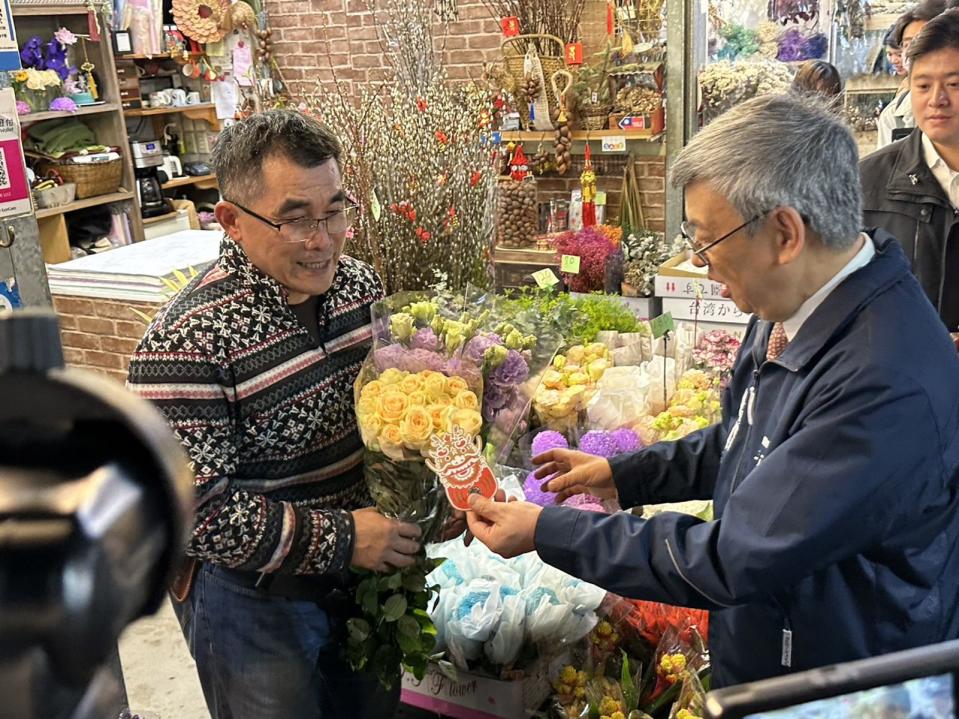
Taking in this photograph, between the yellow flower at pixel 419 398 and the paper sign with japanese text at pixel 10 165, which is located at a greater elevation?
the paper sign with japanese text at pixel 10 165

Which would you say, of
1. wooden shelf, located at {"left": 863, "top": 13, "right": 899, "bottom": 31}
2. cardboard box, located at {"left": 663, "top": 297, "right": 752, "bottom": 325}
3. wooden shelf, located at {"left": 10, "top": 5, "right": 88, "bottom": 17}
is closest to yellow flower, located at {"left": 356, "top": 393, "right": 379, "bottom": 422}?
cardboard box, located at {"left": 663, "top": 297, "right": 752, "bottom": 325}

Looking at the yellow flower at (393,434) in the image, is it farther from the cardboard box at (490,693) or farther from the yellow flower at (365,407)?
the cardboard box at (490,693)

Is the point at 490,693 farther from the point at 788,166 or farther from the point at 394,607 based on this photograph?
the point at 788,166

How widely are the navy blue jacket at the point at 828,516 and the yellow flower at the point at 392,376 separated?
0.36 metres

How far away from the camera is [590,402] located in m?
2.66

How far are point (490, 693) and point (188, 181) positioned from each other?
228 inches

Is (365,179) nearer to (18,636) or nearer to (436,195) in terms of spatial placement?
(436,195)

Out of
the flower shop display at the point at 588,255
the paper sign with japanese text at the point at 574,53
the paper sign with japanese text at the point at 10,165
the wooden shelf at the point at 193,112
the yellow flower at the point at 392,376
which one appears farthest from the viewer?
the wooden shelf at the point at 193,112

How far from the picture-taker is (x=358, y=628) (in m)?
1.67

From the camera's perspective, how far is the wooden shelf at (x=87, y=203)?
5.49 meters

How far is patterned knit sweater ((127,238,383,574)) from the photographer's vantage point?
145 centimetres

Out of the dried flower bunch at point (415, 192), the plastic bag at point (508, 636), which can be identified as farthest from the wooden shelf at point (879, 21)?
the plastic bag at point (508, 636)

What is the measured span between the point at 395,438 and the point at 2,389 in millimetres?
1143

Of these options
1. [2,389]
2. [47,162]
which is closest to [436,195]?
[2,389]
